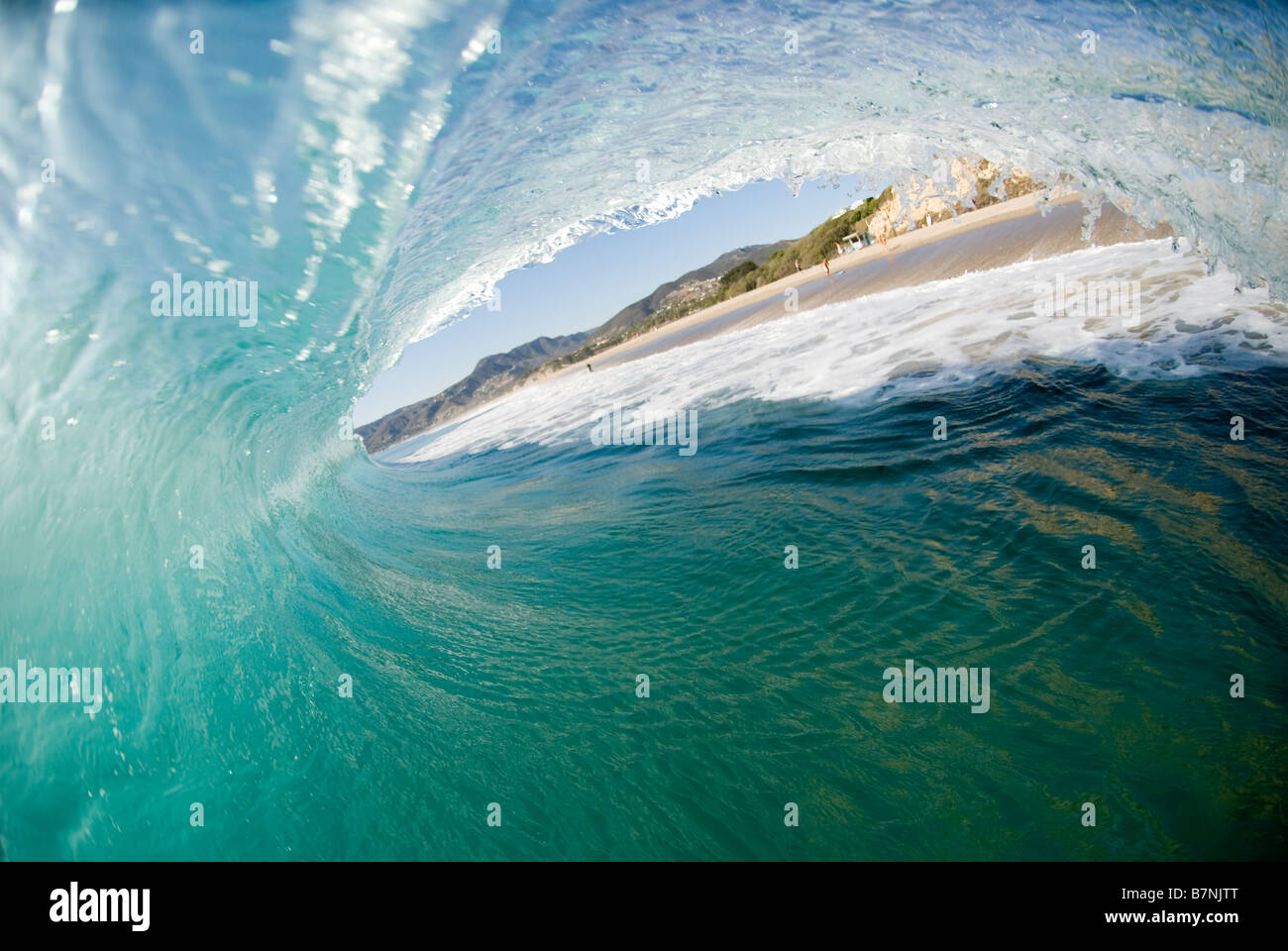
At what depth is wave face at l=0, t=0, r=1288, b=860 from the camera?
2.97 metres

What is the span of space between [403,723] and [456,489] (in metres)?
9.54

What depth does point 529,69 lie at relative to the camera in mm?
4199

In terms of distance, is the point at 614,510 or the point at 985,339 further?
the point at 985,339

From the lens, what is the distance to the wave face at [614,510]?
9.74 ft

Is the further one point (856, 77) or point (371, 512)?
point (371, 512)

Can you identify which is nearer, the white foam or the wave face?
the wave face

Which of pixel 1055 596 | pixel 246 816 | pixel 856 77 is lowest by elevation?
pixel 246 816

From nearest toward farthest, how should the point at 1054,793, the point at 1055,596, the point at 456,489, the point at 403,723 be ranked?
the point at 1054,793, the point at 1055,596, the point at 403,723, the point at 456,489

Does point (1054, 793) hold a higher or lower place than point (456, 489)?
lower

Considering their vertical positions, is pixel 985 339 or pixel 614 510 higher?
pixel 985 339

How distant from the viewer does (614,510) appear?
7.62 m
